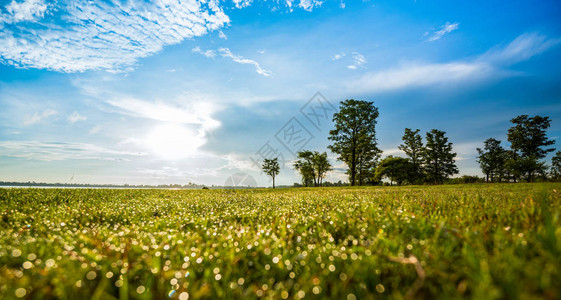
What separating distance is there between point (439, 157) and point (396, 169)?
12.1 meters

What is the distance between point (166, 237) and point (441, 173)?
75414 mm

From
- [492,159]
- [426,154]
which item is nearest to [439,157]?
[426,154]

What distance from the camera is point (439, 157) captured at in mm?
63000

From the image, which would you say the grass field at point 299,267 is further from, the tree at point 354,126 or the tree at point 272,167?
the tree at point 272,167

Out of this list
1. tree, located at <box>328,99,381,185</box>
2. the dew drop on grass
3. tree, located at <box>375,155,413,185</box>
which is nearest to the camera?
the dew drop on grass

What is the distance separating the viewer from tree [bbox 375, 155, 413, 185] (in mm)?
62031

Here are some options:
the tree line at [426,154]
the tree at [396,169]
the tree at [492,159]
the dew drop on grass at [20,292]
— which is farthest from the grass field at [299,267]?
the tree at [492,159]

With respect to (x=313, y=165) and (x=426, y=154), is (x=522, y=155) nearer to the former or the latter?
(x=426, y=154)

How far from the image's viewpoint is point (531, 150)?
2359 inches

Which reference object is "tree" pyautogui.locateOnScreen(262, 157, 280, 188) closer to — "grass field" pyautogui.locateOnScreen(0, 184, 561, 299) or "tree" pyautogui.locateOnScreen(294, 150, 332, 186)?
"tree" pyautogui.locateOnScreen(294, 150, 332, 186)

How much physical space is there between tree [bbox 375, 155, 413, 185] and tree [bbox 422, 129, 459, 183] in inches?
198

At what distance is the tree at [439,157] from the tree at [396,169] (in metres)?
5.03

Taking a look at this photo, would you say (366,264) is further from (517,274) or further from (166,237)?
(166,237)

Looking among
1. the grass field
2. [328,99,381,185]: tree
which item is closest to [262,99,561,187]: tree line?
[328,99,381,185]: tree
